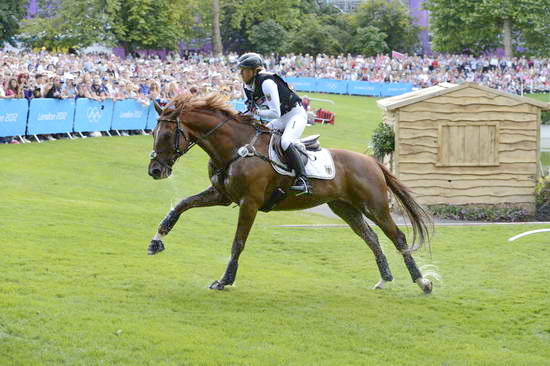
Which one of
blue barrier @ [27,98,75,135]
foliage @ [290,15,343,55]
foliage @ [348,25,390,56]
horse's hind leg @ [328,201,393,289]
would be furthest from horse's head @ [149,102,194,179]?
foliage @ [348,25,390,56]

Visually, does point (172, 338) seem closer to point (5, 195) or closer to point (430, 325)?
point (430, 325)

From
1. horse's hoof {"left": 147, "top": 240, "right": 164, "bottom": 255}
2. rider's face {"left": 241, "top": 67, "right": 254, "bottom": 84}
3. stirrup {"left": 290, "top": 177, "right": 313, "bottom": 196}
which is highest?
rider's face {"left": 241, "top": 67, "right": 254, "bottom": 84}

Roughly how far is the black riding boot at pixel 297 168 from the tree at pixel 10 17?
54902mm

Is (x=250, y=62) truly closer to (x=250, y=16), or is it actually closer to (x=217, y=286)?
(x=217, y=286)

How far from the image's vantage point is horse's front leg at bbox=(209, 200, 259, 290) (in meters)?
10.9

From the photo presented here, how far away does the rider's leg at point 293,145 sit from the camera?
11242mm

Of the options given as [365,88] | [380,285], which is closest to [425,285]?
[380,285]

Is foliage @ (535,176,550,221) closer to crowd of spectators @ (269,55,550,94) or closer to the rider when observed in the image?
the rider

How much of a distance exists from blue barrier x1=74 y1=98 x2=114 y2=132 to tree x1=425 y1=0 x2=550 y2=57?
155ft

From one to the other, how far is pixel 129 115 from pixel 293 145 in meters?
20.3

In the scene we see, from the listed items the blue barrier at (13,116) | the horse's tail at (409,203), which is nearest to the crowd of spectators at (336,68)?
the blue barrier at (13,116)

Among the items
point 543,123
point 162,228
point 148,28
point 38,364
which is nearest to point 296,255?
point 162,228

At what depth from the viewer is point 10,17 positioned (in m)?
63.0

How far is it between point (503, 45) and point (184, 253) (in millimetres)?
68739
